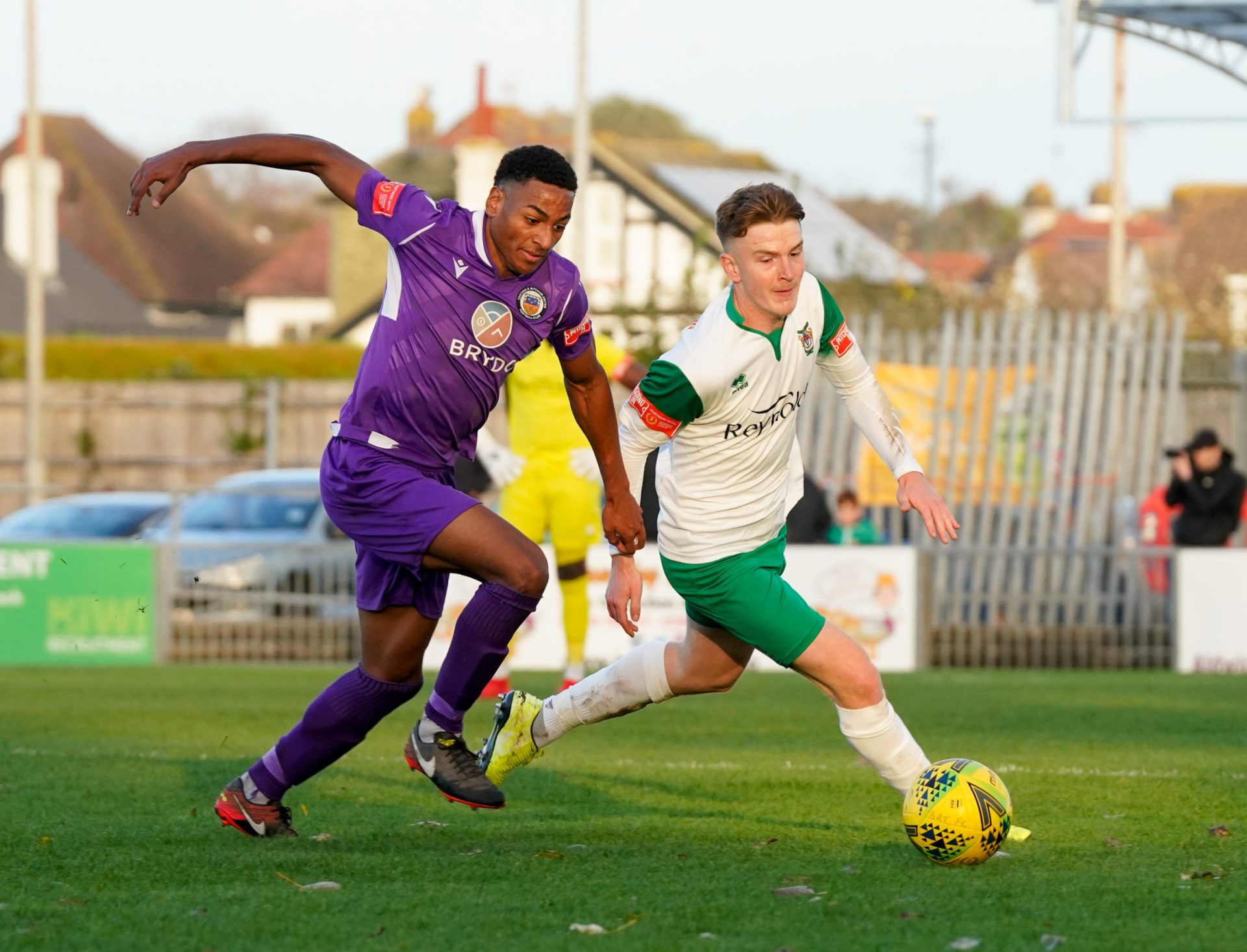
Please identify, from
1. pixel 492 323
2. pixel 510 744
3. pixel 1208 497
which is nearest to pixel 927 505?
pixel 492 323

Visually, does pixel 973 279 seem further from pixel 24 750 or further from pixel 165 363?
pixel 24 750

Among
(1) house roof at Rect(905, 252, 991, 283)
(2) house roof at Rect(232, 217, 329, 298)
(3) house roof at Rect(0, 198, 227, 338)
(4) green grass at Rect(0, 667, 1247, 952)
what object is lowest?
(4) green grass at Rect(0, 667, 1247, 952)

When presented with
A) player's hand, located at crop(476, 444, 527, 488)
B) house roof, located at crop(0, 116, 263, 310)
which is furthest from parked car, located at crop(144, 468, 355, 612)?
house roof, located at crop(0, 116, 263, 310)

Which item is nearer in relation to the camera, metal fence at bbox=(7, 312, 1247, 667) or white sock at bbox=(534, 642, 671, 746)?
white sock at bbox=(534, 642, 671, 746)

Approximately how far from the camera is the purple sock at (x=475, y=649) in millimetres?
6266

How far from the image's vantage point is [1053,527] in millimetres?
20406

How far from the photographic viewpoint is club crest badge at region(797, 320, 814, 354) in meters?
6.33

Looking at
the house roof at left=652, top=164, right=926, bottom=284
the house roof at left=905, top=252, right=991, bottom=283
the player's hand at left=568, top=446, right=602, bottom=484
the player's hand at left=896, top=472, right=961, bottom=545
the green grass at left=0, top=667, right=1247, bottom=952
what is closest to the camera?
the green grass at left=0, top=667, right=1247, bottom=952

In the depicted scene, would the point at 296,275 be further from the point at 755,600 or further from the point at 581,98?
the point at 755,600

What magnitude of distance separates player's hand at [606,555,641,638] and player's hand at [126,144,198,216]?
72.2 inches

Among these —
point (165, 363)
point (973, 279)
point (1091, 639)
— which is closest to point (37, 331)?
point (165, 363)

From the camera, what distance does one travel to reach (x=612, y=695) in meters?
6.82

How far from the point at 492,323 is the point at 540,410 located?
577 centimetres

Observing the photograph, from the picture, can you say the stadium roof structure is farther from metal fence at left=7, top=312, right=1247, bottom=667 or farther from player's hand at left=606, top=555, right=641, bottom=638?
player's hand at left=606, top=555, right=641, bottom=638
